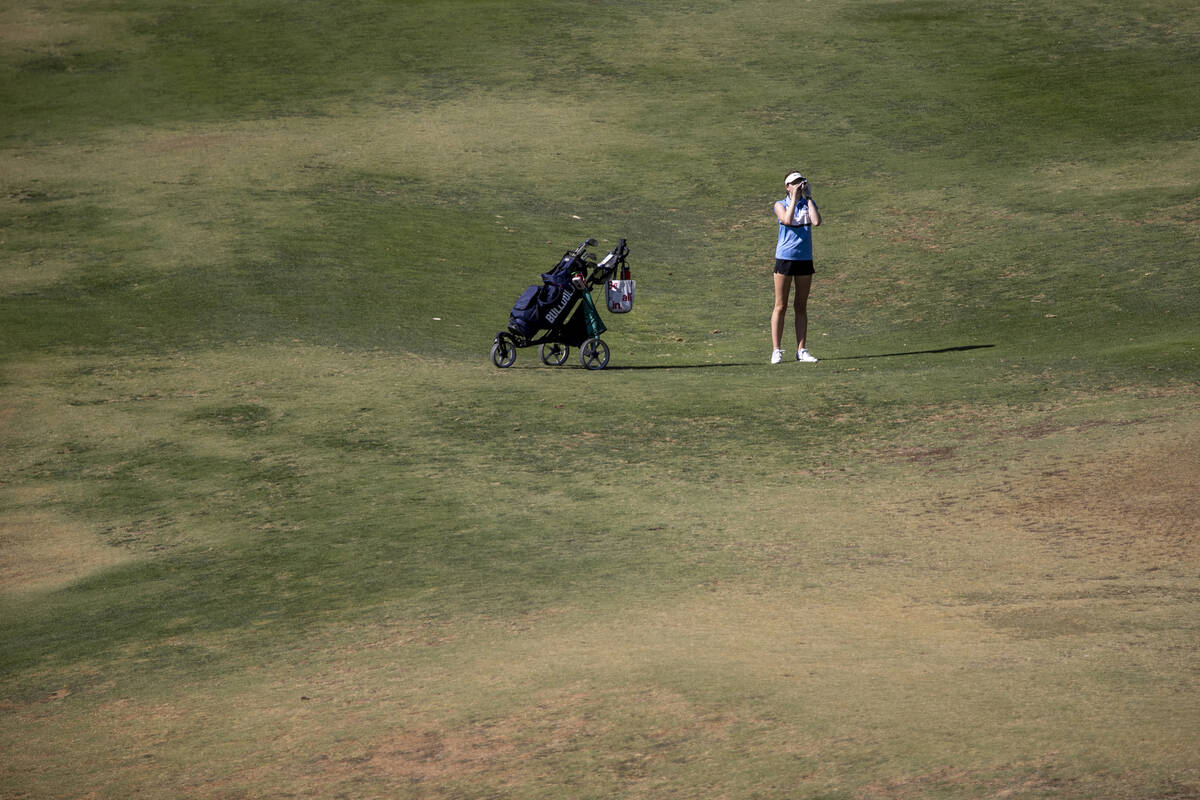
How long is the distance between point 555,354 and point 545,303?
2.62ft

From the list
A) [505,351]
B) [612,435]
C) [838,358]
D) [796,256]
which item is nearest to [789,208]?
[796,256]

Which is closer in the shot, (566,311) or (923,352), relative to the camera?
(566,311)

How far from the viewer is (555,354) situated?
46.5 feet

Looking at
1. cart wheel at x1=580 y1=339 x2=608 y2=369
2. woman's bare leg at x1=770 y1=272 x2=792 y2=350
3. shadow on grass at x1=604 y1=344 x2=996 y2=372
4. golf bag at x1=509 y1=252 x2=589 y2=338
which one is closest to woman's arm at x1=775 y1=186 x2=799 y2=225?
woman's bare leg at x1=770 y1=272 x2=792 y2=350

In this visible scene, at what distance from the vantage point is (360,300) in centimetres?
1634

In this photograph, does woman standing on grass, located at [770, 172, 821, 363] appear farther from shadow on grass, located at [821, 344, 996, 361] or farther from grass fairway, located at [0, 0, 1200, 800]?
grass fairway, located at [0, 0, 1200, 800]

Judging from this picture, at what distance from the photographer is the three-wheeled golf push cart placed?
13562 mm

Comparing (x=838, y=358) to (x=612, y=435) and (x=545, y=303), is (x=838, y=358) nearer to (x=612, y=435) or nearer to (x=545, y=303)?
(x=545, y=303)

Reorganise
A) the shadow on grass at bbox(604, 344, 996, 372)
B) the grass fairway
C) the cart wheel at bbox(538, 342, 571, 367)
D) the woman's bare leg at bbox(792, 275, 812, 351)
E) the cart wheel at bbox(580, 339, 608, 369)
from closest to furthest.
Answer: the grass fairway < the cart wheel at bbox(580, 339, 608, 369) < the woman's bare leg at bbox(792, 275, 812, 351) < the shadow on grass at bbox(604, 344, 996, 372) < the cart wheel at bbox(538, 342, 571, 367)

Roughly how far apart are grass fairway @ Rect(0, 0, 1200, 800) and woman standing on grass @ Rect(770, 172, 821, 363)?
3.06ft

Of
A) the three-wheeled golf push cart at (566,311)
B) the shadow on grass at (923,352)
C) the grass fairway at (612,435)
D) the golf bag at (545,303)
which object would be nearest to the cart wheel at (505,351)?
the three-wheeled golf push cart at (566,311)

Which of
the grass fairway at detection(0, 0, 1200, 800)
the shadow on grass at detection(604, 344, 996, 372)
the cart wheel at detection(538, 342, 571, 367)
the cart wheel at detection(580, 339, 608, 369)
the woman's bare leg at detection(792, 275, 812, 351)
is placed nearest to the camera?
the grass fairway at detection(0, 0, 1200, 800)

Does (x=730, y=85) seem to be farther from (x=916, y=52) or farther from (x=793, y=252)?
(x=793, y=252)

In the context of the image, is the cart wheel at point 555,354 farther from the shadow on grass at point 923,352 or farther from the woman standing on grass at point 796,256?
the shadow on grass at point 923,352
